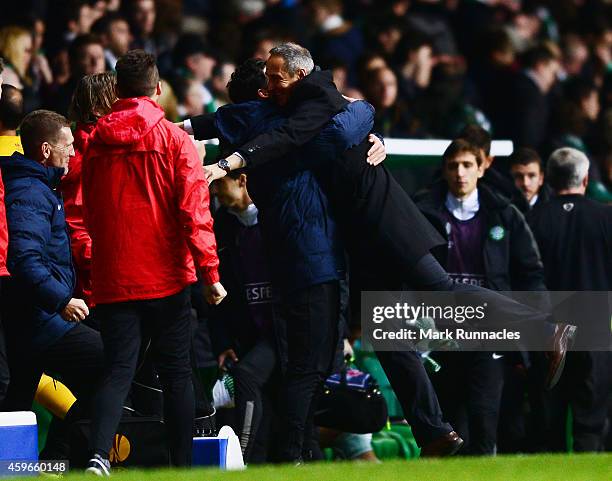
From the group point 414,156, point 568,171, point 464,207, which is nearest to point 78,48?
point 414,156

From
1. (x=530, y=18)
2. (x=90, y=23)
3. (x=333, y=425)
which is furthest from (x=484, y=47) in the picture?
(x=333, y=425)

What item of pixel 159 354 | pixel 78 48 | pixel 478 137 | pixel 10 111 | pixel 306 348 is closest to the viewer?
pixel 159 354

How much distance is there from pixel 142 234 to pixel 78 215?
1.02m

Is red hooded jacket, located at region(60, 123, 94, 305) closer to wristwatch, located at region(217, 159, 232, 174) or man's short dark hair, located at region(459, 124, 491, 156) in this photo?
wristwatch, located at region(217, 159, 232, 174)

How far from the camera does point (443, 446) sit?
818 centimetres

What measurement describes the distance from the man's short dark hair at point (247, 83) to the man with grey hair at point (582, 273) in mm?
2549

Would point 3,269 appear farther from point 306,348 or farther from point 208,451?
point 306,348

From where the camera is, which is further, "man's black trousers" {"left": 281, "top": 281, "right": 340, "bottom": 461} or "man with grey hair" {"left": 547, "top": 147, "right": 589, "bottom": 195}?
"man with grey hair" {"left": 547, "top": 147, "right": 589, "bottom": 195}

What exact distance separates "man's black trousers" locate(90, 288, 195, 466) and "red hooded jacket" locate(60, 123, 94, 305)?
79 centimetres

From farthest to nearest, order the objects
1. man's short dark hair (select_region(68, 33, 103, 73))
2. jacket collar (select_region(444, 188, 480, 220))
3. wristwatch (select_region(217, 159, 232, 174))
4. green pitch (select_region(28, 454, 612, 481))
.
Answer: man's short dark hair (select_region(68, 33, 103, 73))
jacket collar (select_region(444, 188, 480, 220))
wristwatch (select_region(217, 159, 232, 174))
green pitch (select_region(28, 454, 612, 481))

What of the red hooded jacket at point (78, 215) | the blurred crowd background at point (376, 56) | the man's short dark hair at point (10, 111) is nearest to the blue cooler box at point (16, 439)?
the red hooded jacket at point (78, 215)

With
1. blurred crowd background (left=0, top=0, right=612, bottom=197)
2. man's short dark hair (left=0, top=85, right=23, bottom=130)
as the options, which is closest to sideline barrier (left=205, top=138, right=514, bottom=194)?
blurred crowd background (left=0, top=0, right=612, bottom=197)

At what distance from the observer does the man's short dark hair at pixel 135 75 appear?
737cm

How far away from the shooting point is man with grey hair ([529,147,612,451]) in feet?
32.8
